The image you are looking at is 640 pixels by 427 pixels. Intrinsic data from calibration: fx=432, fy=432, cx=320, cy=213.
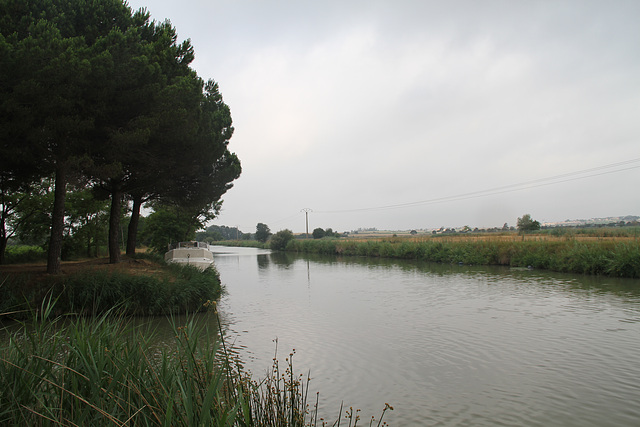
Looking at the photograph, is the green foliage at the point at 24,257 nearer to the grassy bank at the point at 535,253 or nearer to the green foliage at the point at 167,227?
the green foliage at the point at 167,227

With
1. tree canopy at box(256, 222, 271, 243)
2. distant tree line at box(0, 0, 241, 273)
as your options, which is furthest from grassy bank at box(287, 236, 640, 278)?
tree canopy at box(256, 222, 271, 243)

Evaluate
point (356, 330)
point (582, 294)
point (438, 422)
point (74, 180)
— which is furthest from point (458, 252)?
point (438, 422)

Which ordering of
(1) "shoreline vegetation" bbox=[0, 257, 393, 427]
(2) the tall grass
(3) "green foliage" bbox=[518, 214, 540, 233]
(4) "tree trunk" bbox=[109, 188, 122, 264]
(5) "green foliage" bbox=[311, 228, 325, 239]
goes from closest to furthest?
1. (1) "shoreline vegetation" bbox=[0, 257, 393, 427]
2. (2) the tall grass
3. (4) "tree trunk" bbox=[109, 188, 122, 264]
4. (3) "green foliage" bbox=[518, 214, 540, 233]
5. (5) "green foliage" bbox=[311, 228, 325, 239]

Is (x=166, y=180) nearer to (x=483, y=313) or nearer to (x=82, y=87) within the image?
(x=82, y=87)

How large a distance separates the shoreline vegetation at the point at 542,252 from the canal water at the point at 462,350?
376 centimetres

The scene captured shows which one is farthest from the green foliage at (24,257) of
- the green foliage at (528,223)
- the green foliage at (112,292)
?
the green foliage at (528,223)

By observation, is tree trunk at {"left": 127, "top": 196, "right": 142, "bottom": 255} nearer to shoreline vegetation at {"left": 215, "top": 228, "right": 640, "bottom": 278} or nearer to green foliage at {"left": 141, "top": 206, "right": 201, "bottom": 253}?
green foliage at {"left": 141, "top": 206, "right": 201, "bottom": 253}

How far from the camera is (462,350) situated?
31.0 ft

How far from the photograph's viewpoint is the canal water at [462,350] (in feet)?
20.7

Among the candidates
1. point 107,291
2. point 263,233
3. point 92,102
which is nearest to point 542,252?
point 107,291

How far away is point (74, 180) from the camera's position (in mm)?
15883

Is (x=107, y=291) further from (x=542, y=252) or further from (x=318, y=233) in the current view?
(x=318, y=233)

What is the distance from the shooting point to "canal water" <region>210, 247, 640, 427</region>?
20.7 ft

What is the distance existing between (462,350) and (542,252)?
2191cm
